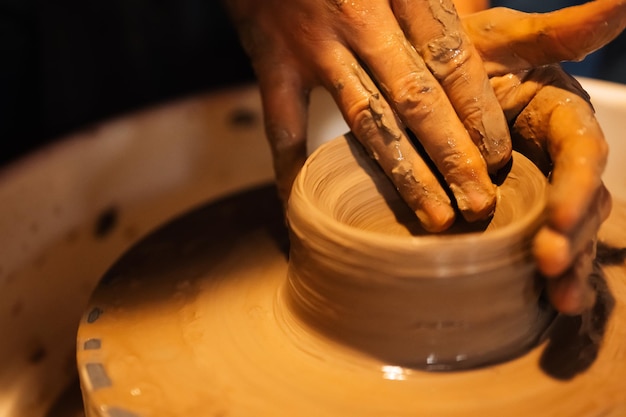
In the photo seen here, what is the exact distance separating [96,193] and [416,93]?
Answer: 0.93 meters

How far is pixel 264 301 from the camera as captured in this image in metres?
1.05

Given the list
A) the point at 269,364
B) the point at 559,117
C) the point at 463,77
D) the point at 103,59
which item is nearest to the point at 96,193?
the point at 103,59

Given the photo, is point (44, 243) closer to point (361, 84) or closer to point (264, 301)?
point (264, 301)

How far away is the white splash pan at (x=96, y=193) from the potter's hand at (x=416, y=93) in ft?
1.98

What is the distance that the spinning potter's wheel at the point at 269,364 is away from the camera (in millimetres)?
851

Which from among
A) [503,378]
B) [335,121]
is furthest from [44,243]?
[503,378]

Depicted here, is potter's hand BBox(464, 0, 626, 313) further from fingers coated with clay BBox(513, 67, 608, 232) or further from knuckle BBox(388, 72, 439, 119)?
knuckle BBox(388, 72, 439, 119)

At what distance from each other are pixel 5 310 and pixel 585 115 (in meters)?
1.10

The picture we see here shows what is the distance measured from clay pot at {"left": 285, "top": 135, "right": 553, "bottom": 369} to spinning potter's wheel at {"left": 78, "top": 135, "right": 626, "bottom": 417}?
23mm

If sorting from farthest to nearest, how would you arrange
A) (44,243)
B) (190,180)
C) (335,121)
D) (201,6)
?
(201,6)
(190,180)
(335,121)
(44,243)

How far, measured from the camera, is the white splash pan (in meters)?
1.40

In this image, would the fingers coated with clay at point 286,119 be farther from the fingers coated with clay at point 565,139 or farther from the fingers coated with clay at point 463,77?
the fingers coated with clay at point 565,139

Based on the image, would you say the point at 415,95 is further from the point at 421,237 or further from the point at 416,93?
the point at 421,237

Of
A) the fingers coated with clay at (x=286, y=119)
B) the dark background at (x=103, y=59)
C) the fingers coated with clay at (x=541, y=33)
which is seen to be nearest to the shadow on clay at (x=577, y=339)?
the fingers coated with clay at (x=541, y=33)
